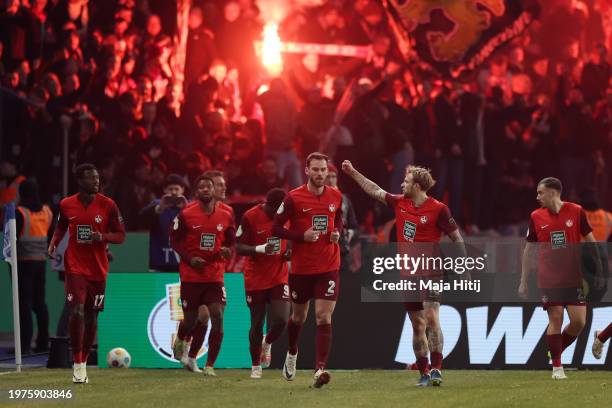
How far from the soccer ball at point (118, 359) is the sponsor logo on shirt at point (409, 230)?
447cm

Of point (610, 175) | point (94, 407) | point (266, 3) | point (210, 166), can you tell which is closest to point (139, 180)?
point (210, 166)

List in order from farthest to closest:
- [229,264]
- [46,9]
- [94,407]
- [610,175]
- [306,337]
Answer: [610,175], [46,9], [229,264], [306,337], [94,407]

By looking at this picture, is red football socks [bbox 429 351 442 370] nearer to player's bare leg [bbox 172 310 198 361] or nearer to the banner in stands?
player's bare leg [bbox 172 310 198 361]

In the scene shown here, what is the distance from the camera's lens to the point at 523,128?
24297 mm

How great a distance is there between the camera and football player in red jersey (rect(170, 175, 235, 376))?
13.8m

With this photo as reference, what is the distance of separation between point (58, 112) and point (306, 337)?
7774 millimetres

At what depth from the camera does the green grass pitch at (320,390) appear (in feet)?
34.9

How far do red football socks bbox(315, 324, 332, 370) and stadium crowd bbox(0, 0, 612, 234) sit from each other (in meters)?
9.11

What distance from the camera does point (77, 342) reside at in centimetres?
1261

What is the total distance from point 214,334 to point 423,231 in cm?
299

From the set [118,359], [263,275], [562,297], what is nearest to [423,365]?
[562,297]

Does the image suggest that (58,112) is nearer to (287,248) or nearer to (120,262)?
(120,262)

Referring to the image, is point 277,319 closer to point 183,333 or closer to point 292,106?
point 183,333

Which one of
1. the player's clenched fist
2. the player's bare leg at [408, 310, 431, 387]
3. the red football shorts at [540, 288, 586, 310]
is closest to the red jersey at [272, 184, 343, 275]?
the player's clenched fist
